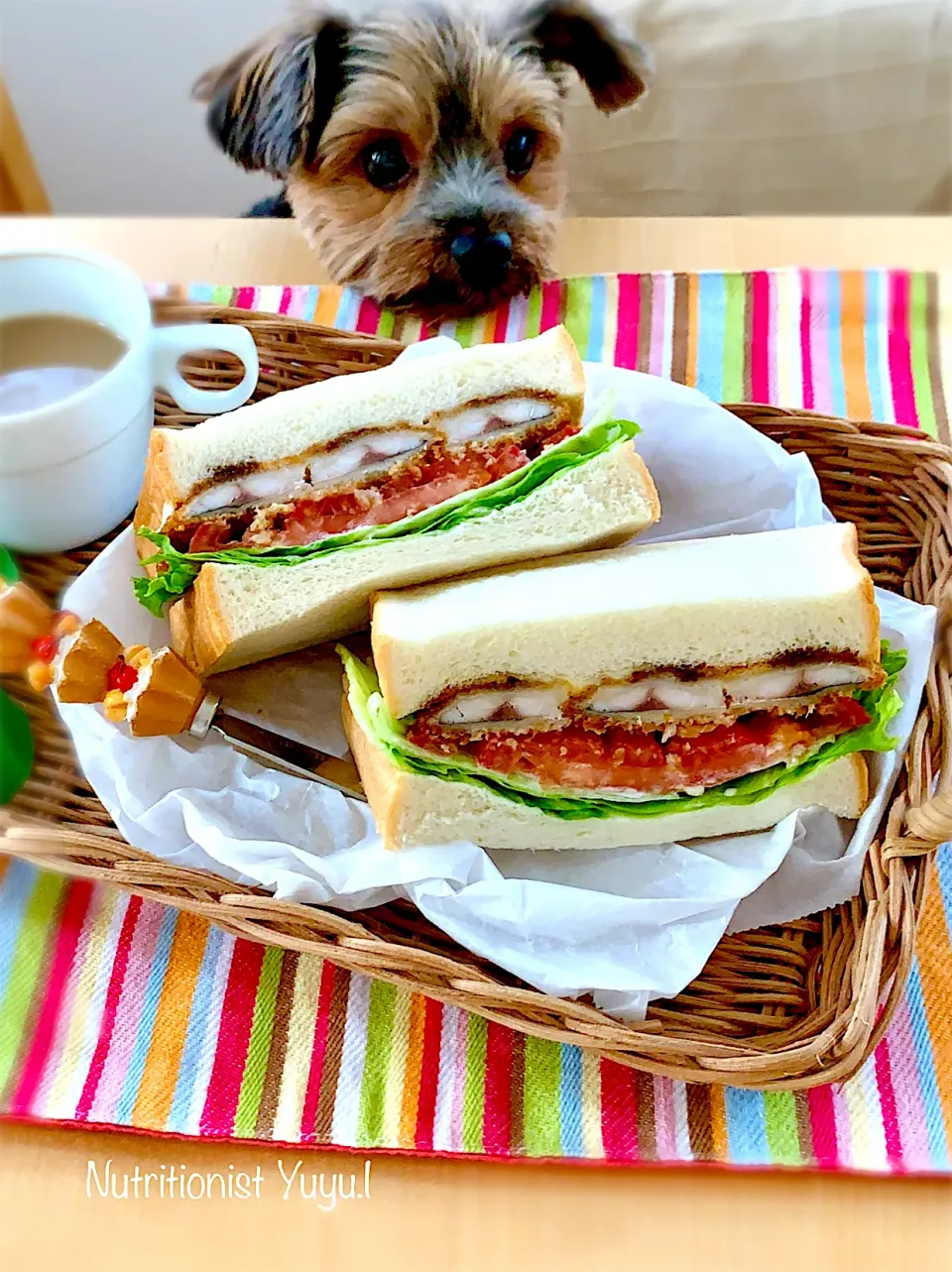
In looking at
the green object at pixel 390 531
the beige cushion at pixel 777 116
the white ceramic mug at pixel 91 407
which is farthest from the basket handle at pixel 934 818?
the beige cushion at pixel 777 116

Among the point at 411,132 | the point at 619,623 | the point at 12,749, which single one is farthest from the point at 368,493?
the point at 411,132

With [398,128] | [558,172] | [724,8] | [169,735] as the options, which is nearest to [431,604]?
[169,735]

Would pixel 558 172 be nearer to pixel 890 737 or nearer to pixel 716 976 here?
pixel 890 737

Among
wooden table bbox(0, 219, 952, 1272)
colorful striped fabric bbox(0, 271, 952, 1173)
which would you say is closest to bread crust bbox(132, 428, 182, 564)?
colorful striped fabric bbox(0, 271, 952, 1173)

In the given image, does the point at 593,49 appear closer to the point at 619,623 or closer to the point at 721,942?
the point at 619,623

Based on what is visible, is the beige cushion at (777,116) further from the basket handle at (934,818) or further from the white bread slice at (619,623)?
the basket handle at (934,818)
